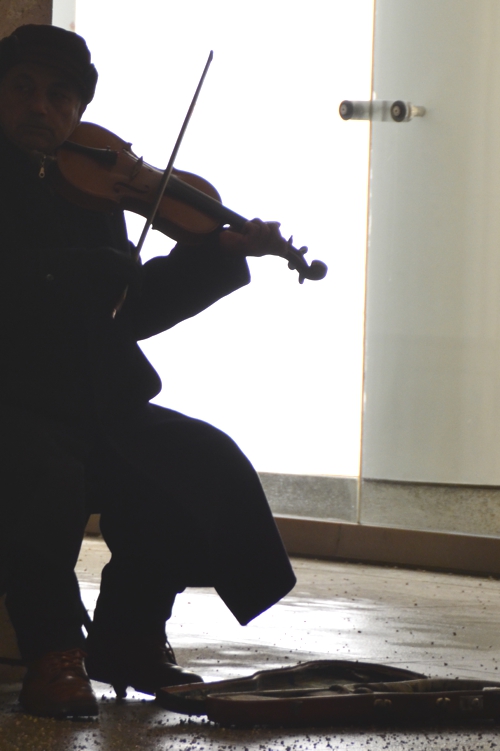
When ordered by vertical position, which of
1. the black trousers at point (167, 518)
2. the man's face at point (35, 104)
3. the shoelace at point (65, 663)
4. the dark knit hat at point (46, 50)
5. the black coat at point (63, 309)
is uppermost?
the dark knit hat at point (46, 50)

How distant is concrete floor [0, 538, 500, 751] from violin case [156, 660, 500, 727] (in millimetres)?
18

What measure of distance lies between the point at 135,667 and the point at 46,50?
934mm

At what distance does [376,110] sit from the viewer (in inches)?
165

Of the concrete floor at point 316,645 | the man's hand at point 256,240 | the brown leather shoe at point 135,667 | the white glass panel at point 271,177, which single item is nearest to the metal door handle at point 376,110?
the white glass panel at point 271,177

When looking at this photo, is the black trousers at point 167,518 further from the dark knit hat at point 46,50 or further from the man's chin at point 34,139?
the dark knit hat at point 46,50

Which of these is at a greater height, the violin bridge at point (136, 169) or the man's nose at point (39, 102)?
the man's nose at point (39, 102)

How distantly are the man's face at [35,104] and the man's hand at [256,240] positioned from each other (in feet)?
1.06

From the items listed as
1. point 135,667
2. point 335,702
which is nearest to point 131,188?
point 135,667

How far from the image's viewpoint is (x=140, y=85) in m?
4.83

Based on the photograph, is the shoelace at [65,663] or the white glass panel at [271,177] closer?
the shoelace at [65,663]

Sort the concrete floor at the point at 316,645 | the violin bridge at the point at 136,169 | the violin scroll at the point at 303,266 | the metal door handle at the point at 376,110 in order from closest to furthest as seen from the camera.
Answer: the concrete floor at the point at 316,645
the violin bridge at the point at 136,169
the violin scroll at the point at 303,266
the metal door handle at the point at 376,110

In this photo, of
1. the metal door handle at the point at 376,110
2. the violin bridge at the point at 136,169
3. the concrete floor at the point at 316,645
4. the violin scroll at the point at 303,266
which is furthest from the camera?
the metal door handle at the point at 376,110

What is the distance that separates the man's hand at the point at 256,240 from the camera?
1.92 meters

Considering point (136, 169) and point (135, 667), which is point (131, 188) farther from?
point (135, 667)
